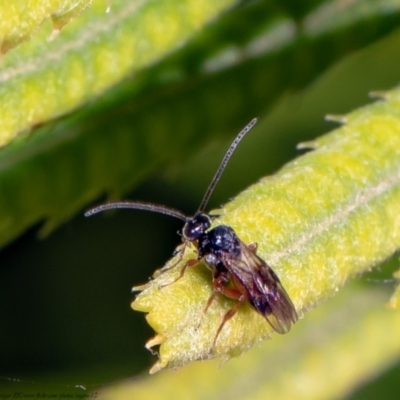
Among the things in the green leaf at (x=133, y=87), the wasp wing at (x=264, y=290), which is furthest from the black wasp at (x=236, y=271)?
the green leaf at (x=133, y=87)

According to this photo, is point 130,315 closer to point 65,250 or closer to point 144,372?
point 65,250

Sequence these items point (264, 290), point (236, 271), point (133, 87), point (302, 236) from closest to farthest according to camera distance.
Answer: point (302, 236), point (264, 290), point (236, 271), point (133, 87)

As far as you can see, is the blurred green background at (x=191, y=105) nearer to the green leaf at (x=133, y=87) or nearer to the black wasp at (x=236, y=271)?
the green leaf at (x=133, y=87)

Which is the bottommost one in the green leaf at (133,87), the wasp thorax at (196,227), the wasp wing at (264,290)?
the wasp wing at (264,290)

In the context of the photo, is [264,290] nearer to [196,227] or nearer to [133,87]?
[196,227]

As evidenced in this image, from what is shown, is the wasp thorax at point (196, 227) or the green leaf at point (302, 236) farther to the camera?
the wasp thorax at point (196, 227)

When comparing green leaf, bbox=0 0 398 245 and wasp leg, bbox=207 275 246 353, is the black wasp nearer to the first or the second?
wasp leg, bbox=207 275 246 353

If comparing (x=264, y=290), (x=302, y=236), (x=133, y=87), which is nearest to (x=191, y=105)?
(x=133, y=87)
